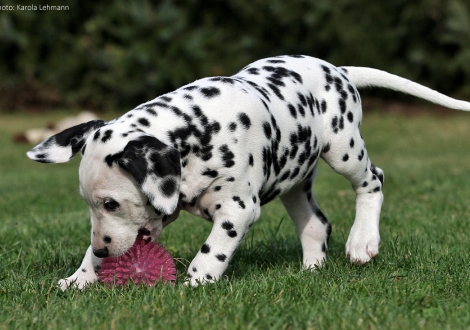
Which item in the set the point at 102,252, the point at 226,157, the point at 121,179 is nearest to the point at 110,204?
the point at 121,179

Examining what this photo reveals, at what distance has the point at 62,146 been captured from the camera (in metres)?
4.36

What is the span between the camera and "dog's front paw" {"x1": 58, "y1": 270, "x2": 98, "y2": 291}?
14.4 ft

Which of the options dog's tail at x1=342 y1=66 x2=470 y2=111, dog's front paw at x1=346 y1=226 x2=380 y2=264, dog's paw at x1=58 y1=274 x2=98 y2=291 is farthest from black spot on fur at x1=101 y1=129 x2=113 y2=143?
dog's tail at x1=342 y1=66 x2=470 y2=111

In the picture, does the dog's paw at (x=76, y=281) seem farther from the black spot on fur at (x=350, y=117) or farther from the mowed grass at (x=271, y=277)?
the black spot on fur at (x=350, y=117)

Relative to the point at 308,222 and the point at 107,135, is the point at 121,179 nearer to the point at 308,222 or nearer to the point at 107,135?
the point at 107,135

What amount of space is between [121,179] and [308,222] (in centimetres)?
181

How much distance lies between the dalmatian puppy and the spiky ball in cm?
9

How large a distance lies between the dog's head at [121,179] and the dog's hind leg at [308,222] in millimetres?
1321

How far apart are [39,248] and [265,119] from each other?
2.27 meters

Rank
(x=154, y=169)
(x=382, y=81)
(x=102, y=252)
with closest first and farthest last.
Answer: (x=154, y=169)
(x=102, y=252)
(x=382, y=81)

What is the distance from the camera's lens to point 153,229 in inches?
170

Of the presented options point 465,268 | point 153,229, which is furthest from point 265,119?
point 465,268

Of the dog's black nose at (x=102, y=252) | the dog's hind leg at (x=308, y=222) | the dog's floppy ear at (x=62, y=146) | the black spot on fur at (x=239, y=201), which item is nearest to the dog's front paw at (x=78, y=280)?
the dog's black nose at (x=102, y=252)

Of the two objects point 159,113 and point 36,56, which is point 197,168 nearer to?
point 159,113
